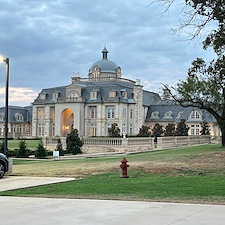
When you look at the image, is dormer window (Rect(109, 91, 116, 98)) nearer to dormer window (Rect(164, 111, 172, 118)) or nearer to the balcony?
the balcony

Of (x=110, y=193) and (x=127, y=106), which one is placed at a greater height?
(x=127, y=106)

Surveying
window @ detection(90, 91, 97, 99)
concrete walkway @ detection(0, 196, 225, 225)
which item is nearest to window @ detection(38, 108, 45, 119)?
window @ detection(90, 91, 97, 99)

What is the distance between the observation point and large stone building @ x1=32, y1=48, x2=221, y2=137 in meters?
81.6

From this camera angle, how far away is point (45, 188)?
13.6 meters

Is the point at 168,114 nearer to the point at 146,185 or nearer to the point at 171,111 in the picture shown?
the point at 171,111

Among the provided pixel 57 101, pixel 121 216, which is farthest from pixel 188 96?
pixel 57 101

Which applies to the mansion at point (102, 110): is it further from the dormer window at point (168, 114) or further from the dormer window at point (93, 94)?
the dormer window at point (168, 114)

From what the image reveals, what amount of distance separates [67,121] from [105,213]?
3144 inches

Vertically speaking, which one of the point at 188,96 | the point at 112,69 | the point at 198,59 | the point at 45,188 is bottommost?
the point at 45,188

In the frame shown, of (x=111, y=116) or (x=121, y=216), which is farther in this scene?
(x=111, y=116)

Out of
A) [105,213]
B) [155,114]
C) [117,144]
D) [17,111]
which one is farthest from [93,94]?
[105,213]

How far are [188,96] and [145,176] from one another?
1960 cm

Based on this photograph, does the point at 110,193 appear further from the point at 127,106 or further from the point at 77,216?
the point at 127,106

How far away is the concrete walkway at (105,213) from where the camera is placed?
7832 millimetres
